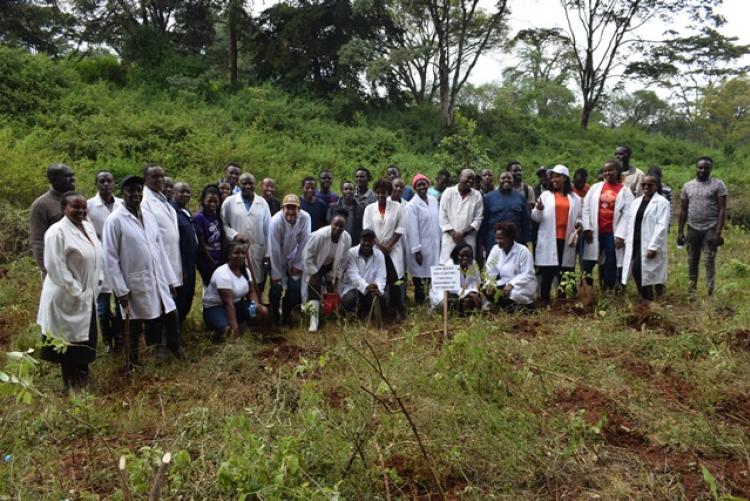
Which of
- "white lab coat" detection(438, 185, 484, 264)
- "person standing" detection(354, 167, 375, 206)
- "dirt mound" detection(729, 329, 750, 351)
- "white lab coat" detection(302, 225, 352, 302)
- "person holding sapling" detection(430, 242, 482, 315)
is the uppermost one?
"person standing" detection(354, 167, 375, 206)

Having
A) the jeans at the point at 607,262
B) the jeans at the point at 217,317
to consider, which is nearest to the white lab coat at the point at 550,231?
the jeans at the point at 607,262

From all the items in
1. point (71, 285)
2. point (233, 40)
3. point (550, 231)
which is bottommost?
point (71, 285)

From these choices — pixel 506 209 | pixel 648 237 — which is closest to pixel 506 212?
pixel 506 209

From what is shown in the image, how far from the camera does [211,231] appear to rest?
5.54 meters

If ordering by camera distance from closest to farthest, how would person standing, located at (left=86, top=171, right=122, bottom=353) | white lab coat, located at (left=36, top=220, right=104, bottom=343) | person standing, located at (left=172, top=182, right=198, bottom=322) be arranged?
white lab coat, located at (left=36, top=220, right=104, bottom=343) < person standing, located at (left=86, top=171, right=122, bottom=353) < person standing, located at (left=172, top=182, right=198, bottom=322)

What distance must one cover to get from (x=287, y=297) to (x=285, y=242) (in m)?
0.60

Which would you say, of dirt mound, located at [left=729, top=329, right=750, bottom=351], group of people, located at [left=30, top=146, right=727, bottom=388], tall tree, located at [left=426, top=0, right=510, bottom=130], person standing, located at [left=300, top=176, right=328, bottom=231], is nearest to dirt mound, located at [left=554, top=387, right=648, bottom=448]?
group of people, located at [left=30, top=146, right=727, bottom=388]

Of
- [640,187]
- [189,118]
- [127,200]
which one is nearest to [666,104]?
[189,118]

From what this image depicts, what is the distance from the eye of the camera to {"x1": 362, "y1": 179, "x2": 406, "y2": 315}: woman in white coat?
627 centimetres

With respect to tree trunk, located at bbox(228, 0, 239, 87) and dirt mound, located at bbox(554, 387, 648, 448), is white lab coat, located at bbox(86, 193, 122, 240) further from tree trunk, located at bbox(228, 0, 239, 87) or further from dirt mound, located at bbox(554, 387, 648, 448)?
tree trunk, located at bbox(228, 0, 239, 87)

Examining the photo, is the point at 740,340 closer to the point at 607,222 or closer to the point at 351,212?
the point at 607,222

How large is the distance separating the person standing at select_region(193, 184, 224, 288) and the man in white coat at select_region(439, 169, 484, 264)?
2.51 meters

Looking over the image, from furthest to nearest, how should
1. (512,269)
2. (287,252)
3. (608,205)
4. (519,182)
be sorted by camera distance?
(519,182)
(608,205)
(512,269)
(287,252)

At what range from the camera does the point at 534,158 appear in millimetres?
18453
